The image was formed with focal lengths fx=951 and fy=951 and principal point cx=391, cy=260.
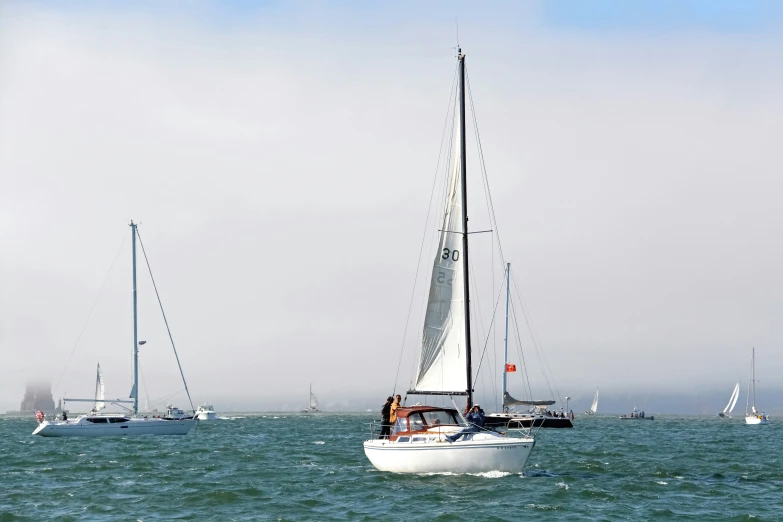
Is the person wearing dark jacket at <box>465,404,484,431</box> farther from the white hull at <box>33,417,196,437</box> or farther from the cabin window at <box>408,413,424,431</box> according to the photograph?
the white hull at <box>33,417,196,437</box>

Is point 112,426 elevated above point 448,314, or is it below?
below

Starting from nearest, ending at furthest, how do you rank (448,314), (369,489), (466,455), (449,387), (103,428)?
(466,455) → (369,489) → (449,387) → (448,314) → (103,428)

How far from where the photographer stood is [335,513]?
29375 mm

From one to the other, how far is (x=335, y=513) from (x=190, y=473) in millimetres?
14563

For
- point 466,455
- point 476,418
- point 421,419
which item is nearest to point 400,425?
point 421,419

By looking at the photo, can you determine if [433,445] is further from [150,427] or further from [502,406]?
[502,406]

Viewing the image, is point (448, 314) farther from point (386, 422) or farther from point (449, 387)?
point (386, 422)

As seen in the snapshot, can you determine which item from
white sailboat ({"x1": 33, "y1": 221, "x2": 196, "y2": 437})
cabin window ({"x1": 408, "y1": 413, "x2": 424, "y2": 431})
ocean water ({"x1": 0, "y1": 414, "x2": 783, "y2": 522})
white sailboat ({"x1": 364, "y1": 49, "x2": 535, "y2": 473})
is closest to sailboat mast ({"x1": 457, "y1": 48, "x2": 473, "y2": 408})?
white sailboat ({"x1": 364, "y1": 49, "x2": 535, "y2": 473})

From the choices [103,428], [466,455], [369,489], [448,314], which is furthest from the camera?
[103,428]

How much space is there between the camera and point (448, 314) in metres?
37.4

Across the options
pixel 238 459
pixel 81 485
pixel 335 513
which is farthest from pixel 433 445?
pixel 238 459

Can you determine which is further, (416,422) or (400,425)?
(400,425)

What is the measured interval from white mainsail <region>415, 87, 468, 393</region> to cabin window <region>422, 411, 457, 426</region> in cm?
131

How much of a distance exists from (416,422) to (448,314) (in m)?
4.54
